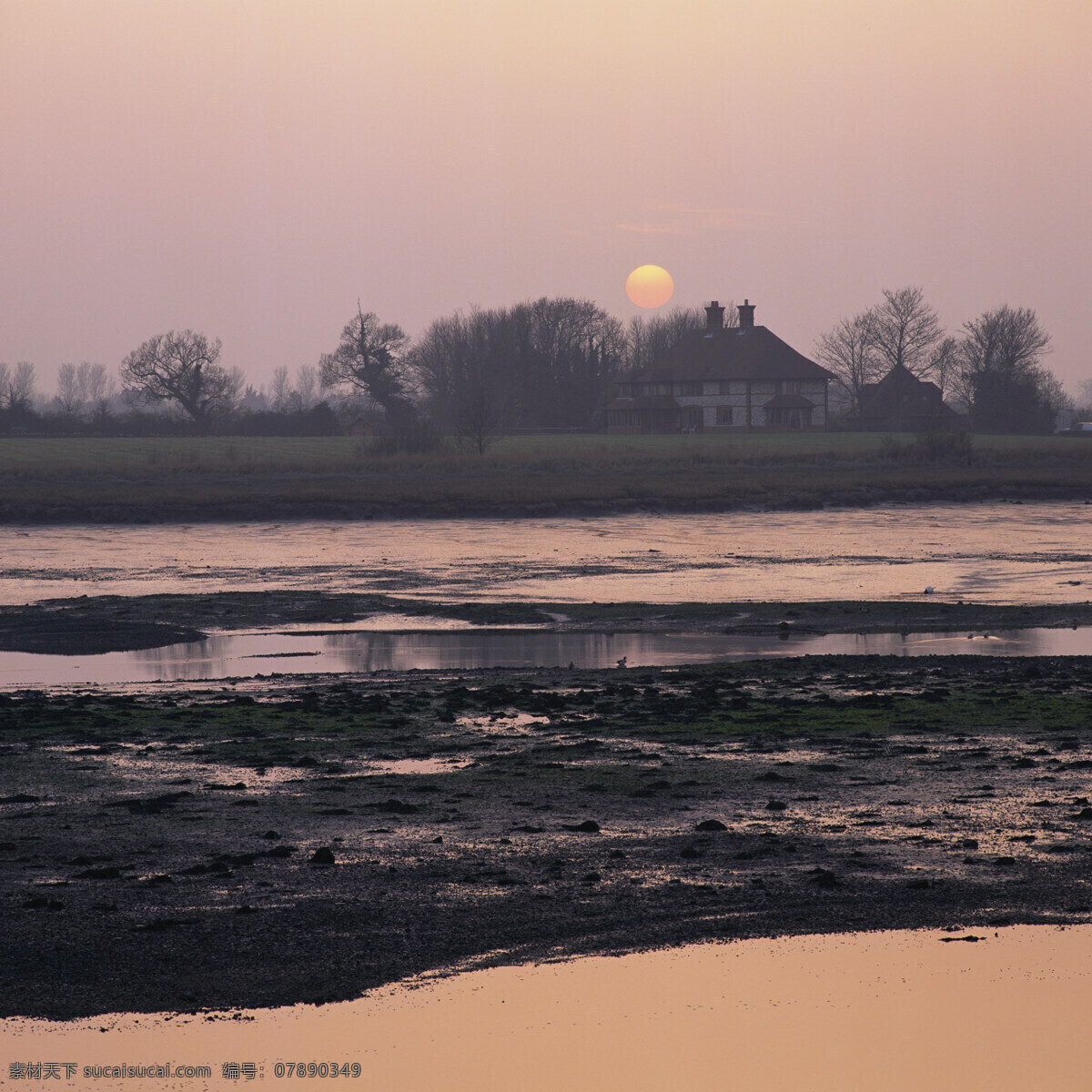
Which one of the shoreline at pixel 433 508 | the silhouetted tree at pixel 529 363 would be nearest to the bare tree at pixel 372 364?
the silhouetted tree at pixel 529 363

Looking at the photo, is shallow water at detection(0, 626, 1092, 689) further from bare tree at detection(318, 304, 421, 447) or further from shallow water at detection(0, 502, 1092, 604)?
bare tree at detection(318, 304, 421, 447)

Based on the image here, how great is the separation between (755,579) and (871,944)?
20.3 meters

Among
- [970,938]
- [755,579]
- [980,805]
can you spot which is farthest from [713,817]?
[755,579]

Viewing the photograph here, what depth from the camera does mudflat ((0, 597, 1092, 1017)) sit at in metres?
6.72

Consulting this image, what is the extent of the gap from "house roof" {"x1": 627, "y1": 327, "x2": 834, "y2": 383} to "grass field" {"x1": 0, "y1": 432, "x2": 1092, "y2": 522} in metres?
30.3

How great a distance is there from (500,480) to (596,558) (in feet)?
85.1

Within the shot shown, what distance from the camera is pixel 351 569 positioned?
29.5 meters

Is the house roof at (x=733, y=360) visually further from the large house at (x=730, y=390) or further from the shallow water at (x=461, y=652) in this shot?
the shallow water at (x=461, y=652)

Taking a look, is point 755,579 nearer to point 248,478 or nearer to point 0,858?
point 0,858

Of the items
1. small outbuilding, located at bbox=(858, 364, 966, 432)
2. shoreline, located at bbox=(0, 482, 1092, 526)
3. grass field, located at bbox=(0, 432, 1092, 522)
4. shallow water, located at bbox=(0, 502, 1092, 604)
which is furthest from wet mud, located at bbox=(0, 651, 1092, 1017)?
small outbuilding, located at bbox=(858, 364, 966, 432)

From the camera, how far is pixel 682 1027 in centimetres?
601

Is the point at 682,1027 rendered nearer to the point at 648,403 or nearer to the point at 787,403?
the point at 787,403

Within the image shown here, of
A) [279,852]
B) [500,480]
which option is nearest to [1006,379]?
[500,480]

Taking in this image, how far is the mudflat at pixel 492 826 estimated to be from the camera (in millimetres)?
6723
